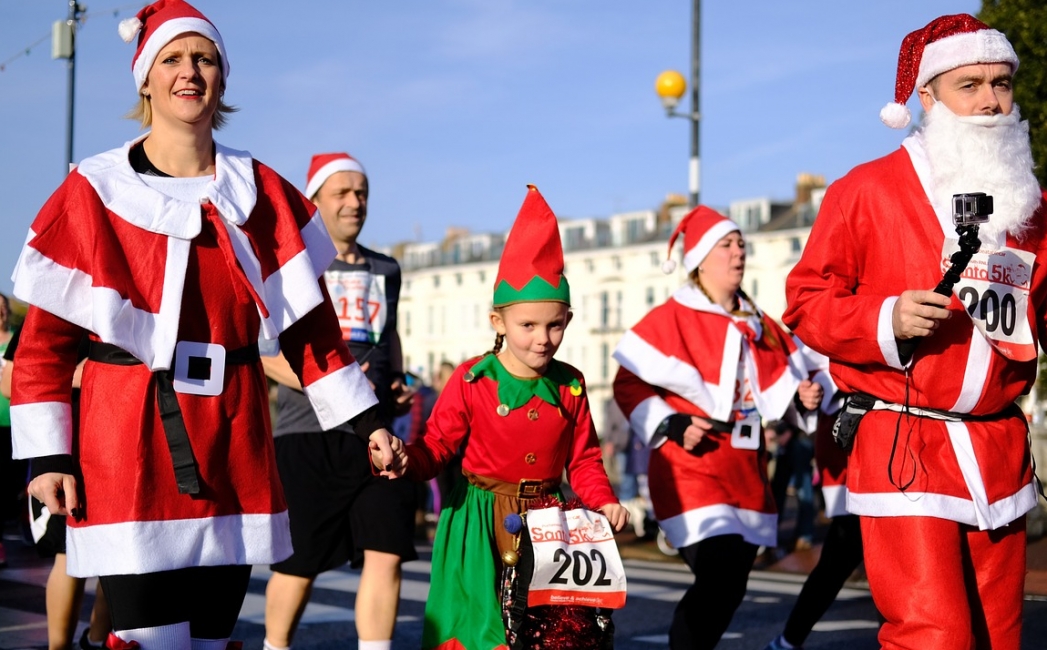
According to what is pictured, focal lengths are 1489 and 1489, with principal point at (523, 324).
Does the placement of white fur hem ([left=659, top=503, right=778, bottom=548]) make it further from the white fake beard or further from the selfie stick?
the selfie stick

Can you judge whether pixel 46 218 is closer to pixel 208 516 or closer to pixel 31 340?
pixel 31 340

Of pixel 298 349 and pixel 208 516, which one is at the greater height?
pixel 298 349

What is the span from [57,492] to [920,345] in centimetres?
252

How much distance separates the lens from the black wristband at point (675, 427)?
6.60 metres

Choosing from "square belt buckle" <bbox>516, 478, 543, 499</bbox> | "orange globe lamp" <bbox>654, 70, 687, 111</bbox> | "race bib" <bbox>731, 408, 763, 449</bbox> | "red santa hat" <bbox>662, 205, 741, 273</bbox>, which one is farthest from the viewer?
"orange globe lamp" <bbox>654, 70, 687, 111</bbox>

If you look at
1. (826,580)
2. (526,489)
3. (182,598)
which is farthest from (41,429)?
(826,580)

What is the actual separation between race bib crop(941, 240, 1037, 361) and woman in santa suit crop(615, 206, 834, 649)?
2.25 metres

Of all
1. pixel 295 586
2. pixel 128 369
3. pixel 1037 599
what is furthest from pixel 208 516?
pixel 1037 599

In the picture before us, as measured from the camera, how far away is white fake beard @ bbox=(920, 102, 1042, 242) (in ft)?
14.8

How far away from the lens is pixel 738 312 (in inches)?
284

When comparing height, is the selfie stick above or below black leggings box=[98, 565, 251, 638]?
above

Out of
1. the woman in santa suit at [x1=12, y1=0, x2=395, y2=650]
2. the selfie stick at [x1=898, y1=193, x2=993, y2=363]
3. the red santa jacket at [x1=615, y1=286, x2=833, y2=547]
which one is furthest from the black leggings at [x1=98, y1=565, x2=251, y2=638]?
the red santa jacket at [x1=615, y1=286, x2=833, y2=547]

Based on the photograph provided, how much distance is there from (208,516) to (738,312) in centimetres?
376

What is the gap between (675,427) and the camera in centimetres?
664
